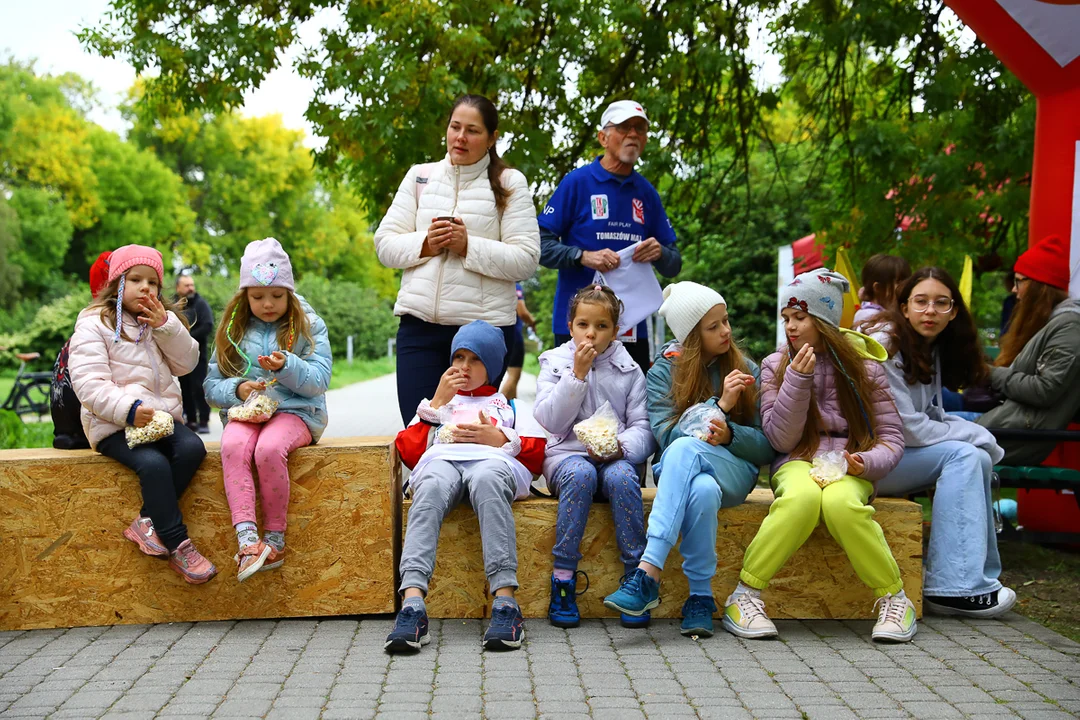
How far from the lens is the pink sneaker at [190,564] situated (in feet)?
15.5

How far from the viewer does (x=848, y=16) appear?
8.90 metres

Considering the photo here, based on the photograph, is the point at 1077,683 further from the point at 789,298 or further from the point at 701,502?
the point at 789,298

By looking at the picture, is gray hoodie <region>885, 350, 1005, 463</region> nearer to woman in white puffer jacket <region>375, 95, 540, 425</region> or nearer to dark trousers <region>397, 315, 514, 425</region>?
woman in white puffer jacket <region>375, 95, 540, 425</region>

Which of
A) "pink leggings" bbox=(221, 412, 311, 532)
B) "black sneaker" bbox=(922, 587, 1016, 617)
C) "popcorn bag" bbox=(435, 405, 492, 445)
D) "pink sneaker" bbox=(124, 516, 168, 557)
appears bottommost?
"black sneaker" bbox=(922, 587, 1016, 617)

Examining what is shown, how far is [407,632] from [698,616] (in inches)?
48.5

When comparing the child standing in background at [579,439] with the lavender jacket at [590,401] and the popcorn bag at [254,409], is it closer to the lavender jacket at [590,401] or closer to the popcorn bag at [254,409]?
the lavender jacket at [590,401]

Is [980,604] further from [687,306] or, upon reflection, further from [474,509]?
[474,509]

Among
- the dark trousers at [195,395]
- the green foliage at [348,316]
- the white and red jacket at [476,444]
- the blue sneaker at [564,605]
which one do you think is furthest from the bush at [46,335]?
the blue sneaker at [564,605]

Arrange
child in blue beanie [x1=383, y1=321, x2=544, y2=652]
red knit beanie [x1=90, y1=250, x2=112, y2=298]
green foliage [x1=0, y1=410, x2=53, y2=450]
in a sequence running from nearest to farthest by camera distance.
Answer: child in blue beanie [x1=383, y1=321, x2=544, y2=652] → red knit beanie [x1=90, y1=250, x2=112, y2=298] → green foliage [x1=0, y1=410, x2=53, y2=450]

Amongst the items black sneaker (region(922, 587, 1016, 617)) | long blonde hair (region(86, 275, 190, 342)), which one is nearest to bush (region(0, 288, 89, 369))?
long blonde hair (region(86, 275, 190, 342))

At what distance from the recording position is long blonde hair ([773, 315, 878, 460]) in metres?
4.87

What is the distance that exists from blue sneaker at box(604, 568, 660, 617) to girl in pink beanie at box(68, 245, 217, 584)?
174cm

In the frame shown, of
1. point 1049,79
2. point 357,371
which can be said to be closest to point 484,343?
point 1049,79

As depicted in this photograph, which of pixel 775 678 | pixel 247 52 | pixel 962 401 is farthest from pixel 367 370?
pixel 775 678
